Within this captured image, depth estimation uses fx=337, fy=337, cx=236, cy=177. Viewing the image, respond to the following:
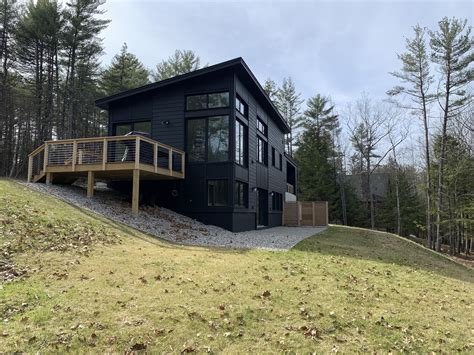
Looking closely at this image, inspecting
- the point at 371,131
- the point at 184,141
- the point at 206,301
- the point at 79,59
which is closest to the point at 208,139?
the point at 184,141

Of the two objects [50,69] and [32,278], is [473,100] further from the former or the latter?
[50,69]

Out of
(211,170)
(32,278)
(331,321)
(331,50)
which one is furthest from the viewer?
(331,50)

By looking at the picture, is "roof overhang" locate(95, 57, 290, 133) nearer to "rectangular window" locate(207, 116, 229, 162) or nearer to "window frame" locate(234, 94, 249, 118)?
"window frame" locate(234, 94, 249, 118)

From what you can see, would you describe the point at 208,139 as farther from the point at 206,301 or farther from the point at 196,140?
the point at 206,301

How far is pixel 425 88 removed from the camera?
2036cm

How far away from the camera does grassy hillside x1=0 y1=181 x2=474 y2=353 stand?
11.3 ft

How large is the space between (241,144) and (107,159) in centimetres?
551

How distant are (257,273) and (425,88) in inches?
768

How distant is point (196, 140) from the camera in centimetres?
1362

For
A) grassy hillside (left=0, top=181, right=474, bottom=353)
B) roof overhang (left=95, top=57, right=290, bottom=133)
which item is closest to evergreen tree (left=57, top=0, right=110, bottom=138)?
roof overhang (left=95, top=57, right=290, bottom=133)

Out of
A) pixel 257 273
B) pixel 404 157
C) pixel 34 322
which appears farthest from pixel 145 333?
pixel 404 157

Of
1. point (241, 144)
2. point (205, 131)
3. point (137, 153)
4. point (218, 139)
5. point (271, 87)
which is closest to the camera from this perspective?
point (137, 153)

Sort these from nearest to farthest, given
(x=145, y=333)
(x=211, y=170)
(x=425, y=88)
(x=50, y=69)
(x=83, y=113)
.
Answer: (x=145, y=333)
(x=211, y=170)
(x=425, y=88)
(x=50, y=69)
(x=83, y=113)

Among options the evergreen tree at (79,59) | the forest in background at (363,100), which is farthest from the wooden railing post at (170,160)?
the forest in background at (363,100)
